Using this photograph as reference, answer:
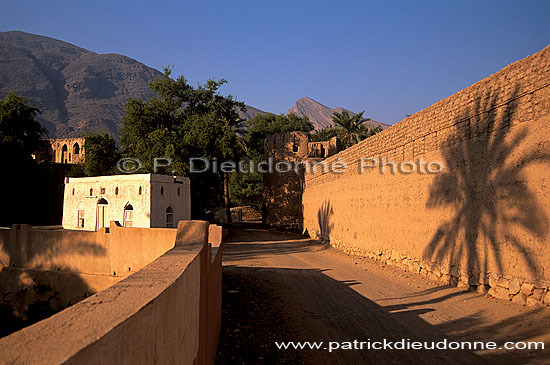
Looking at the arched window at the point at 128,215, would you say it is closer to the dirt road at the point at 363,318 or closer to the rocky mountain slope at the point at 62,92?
the dirt road at the point at 363,318

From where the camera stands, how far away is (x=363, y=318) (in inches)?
260

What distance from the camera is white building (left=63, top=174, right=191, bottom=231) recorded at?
19.9m

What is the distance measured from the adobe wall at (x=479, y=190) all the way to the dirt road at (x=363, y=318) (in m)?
0.63

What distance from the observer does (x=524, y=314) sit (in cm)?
586

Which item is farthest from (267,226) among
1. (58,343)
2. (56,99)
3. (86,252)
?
(56,99)

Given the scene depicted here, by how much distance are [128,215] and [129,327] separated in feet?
66.6

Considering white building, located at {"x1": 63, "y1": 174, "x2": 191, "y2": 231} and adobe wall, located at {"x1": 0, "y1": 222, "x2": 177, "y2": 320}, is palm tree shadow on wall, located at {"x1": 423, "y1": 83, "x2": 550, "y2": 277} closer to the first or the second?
adobe wall, located at {"x1": 0, "y1": 222, "x2": 177, "y2": 320}

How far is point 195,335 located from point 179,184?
19.9 m

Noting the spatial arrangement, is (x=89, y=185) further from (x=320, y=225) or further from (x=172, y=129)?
(x=320, y=225)

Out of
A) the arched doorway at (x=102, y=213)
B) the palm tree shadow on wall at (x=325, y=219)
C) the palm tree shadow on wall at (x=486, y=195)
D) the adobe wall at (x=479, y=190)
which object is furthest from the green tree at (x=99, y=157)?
the palm tree shadow on wall at (x=486, y=195)

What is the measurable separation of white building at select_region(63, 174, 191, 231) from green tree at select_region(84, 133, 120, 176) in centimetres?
917

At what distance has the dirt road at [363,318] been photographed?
5.00m

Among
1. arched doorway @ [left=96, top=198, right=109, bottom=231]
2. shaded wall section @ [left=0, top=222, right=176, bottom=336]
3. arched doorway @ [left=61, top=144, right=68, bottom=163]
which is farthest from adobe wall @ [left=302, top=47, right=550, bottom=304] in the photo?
arched doorway @ [left=61, top=144, right=68, bottom=163]

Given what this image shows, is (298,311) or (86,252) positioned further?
(86,252)
